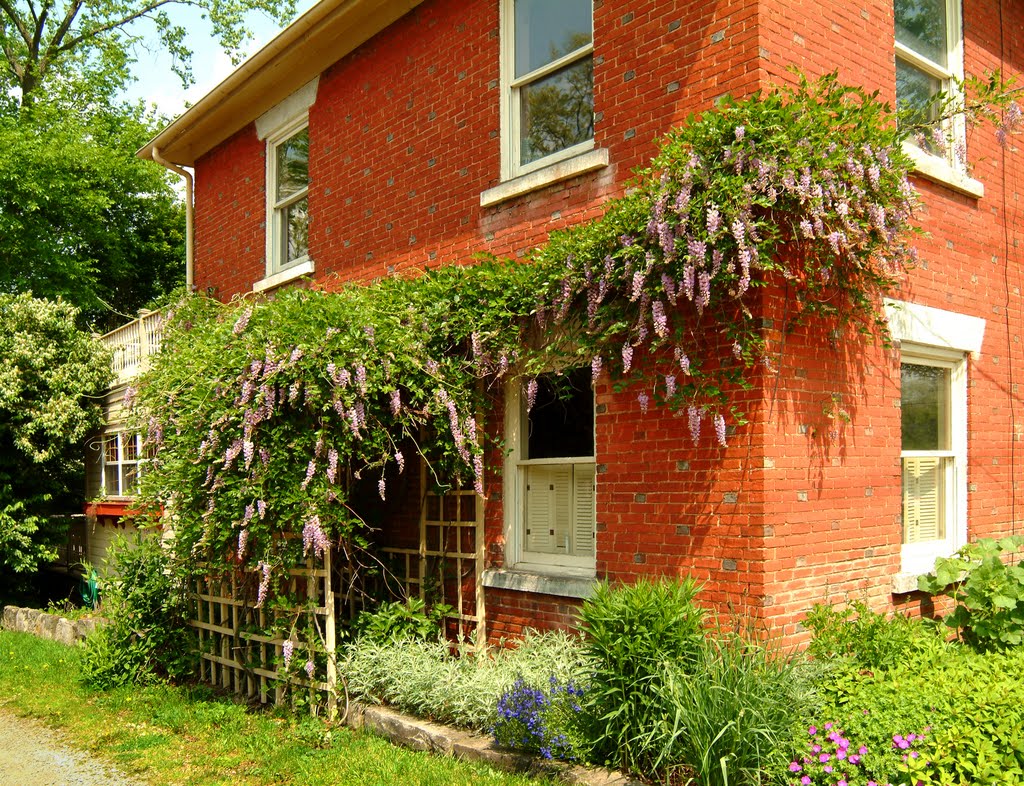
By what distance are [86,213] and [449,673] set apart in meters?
18.9

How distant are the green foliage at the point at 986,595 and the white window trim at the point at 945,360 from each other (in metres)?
0.29

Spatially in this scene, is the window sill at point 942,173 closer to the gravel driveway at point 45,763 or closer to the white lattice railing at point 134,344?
the gravel driveway at point 45,763

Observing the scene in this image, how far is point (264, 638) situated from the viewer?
285 inches

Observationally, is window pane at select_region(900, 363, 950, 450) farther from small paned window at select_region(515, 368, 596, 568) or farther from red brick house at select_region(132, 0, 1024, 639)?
small paned window at select_region(515, 368, 596, 568)

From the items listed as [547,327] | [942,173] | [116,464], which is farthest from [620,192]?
[116,464]

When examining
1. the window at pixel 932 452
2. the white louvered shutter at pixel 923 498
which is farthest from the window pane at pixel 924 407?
the white louvered shutter at pixel 923 498

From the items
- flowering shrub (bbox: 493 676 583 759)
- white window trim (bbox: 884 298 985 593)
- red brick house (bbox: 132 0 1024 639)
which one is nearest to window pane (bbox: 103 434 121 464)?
red brick house (bbox: 132 0 1024 639)

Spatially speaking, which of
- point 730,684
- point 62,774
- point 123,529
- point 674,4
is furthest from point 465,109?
point 123,529

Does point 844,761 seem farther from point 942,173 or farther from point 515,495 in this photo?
point 942,173

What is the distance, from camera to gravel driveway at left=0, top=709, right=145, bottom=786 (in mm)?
6047

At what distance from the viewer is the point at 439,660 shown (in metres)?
6.80

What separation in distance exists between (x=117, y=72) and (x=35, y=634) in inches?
752

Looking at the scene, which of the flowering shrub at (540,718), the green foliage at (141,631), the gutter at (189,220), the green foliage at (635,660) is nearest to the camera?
the green foliage at (635,660)

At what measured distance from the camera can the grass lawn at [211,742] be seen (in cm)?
561
